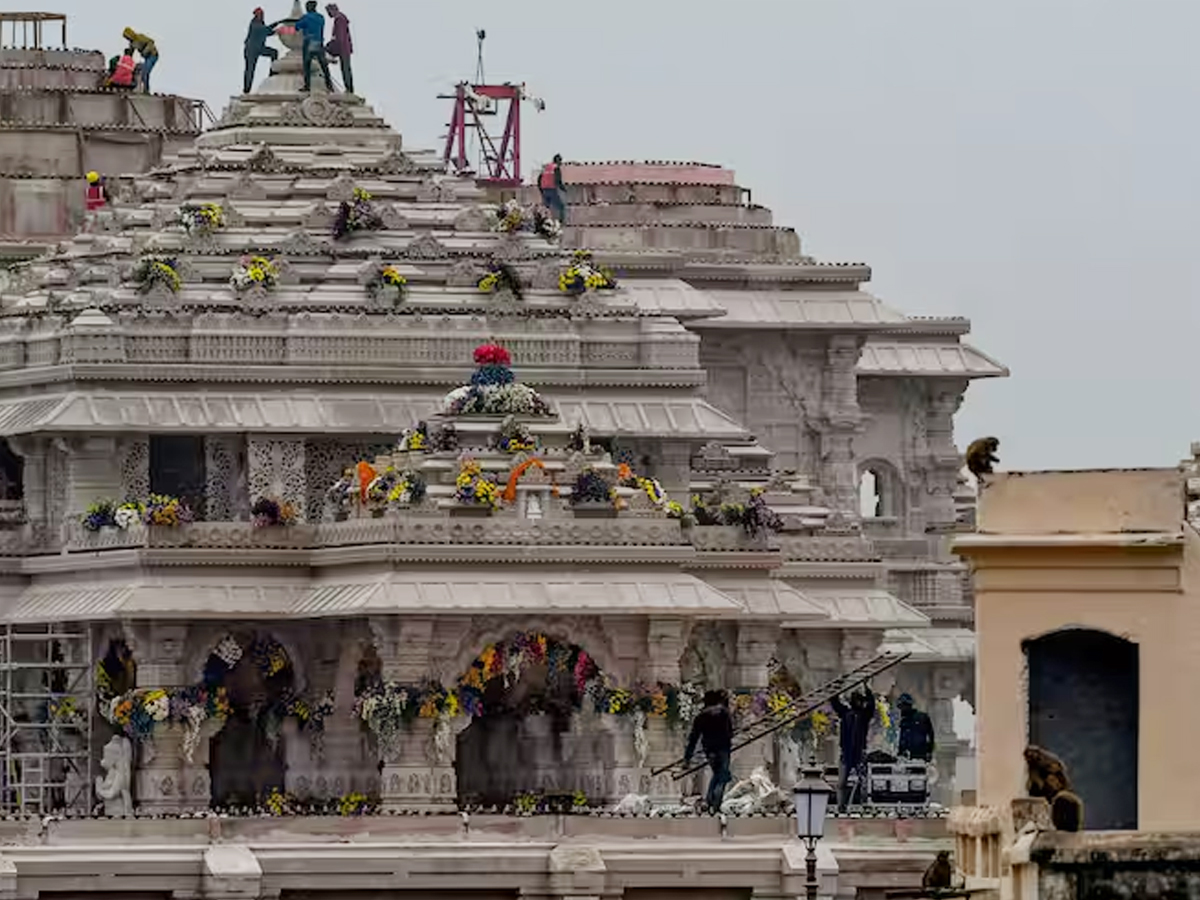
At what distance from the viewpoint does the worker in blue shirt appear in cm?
12153

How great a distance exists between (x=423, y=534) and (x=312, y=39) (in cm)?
1687

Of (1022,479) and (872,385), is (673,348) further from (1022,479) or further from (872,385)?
(1022,479)

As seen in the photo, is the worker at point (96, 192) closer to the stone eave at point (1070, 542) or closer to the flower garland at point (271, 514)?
the flower garland at point (271, 514)

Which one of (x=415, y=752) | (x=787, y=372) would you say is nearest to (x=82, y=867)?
(x=415, y=752)

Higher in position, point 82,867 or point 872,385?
point 872,385

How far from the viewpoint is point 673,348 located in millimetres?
116312

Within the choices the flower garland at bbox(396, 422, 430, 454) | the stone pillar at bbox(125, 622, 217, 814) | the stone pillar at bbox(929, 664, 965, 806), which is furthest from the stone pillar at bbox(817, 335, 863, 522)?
the stone pillar at bbox(125, 622, 217, 814)

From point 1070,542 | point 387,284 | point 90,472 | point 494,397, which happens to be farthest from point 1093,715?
point 387,284

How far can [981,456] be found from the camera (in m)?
59.2

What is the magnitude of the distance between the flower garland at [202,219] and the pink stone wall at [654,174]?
23113 mm

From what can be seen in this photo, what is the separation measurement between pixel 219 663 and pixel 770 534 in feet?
36.5

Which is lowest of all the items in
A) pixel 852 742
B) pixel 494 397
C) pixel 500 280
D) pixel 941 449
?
pixel 852 742

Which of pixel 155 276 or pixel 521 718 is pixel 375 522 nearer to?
pixel 521 718

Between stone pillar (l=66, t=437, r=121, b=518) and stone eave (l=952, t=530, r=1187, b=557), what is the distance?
178 feet
